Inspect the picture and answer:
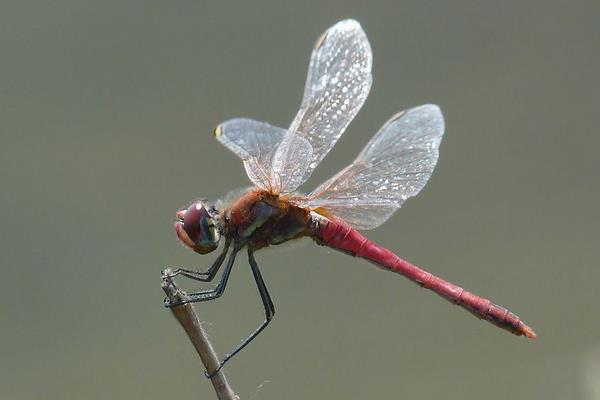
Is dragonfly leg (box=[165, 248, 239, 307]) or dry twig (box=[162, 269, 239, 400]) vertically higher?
dragonfly leg (box=[165, 248, 239, 307])

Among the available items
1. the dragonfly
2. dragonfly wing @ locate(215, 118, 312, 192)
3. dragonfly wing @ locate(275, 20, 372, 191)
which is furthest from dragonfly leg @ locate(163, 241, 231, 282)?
dragonfly wing @ locate(275, 20, 372, 191)

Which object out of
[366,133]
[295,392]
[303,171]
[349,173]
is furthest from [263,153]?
[366,133]

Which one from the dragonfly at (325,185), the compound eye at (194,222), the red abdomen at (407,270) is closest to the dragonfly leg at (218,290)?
the dragonfly at (325,185)

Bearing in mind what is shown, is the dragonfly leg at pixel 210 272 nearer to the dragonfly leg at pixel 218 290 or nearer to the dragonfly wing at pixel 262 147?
the dragonfly leg at pixel 218 290

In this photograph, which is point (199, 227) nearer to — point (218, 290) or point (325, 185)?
point (218, 290)

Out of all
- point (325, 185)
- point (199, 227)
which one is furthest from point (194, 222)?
point (325, 185)

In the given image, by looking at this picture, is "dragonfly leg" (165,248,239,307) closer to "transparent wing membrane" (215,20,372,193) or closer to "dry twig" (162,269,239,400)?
"transparent wing membrane" (215,20,372,193)
